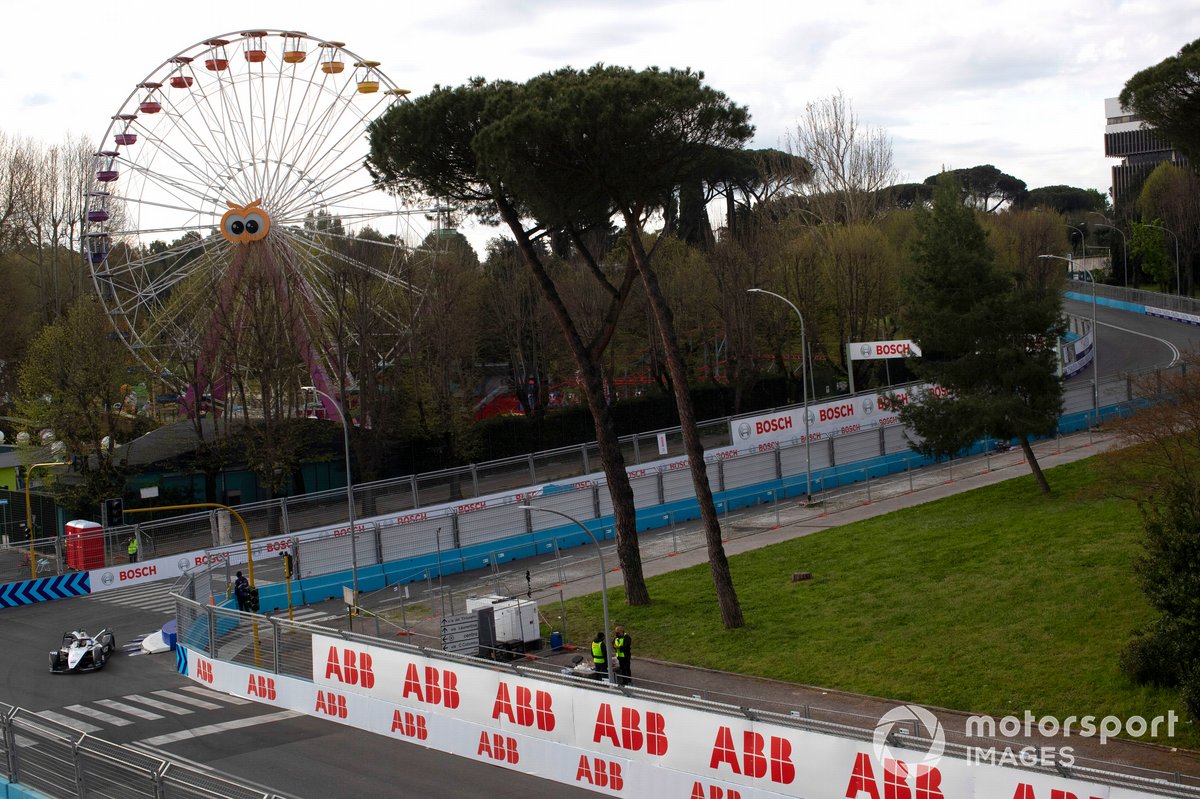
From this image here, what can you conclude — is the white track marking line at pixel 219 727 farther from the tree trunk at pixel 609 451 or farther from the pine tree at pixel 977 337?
the pine tree at pixel 977 337

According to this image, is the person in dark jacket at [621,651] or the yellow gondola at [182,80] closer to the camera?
the person in dark jacket at [621,651]

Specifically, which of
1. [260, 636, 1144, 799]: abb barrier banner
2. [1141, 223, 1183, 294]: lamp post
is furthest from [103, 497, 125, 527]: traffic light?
[1141, 223, 1183, 294]: lamp post

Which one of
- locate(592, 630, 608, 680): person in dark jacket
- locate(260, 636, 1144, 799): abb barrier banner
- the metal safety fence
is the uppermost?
the metal safety fence

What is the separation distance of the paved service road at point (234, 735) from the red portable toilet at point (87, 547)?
7.23 metres

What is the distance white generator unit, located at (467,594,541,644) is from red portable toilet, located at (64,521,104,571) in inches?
711

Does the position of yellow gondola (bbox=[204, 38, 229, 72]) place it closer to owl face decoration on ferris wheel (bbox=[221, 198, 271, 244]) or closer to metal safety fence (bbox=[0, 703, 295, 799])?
owl face decoration on ferris wheel (bbox=[221, 198, 271, 244])

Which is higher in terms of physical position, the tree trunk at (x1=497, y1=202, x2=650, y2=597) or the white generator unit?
the tree trunk at (x1=497, y1=202, x2=650, y2=597)

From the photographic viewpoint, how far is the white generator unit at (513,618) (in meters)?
24.5

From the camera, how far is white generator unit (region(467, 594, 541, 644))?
80.4 feet

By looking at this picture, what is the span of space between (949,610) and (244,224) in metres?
34.3

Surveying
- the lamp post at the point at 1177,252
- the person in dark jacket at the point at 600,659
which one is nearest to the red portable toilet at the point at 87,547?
the person in dark jacket at the point at 600,659

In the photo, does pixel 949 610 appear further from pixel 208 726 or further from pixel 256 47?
pixel 256 47

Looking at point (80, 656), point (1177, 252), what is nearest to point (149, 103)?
point (80, 656)

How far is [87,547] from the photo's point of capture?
121 feet
